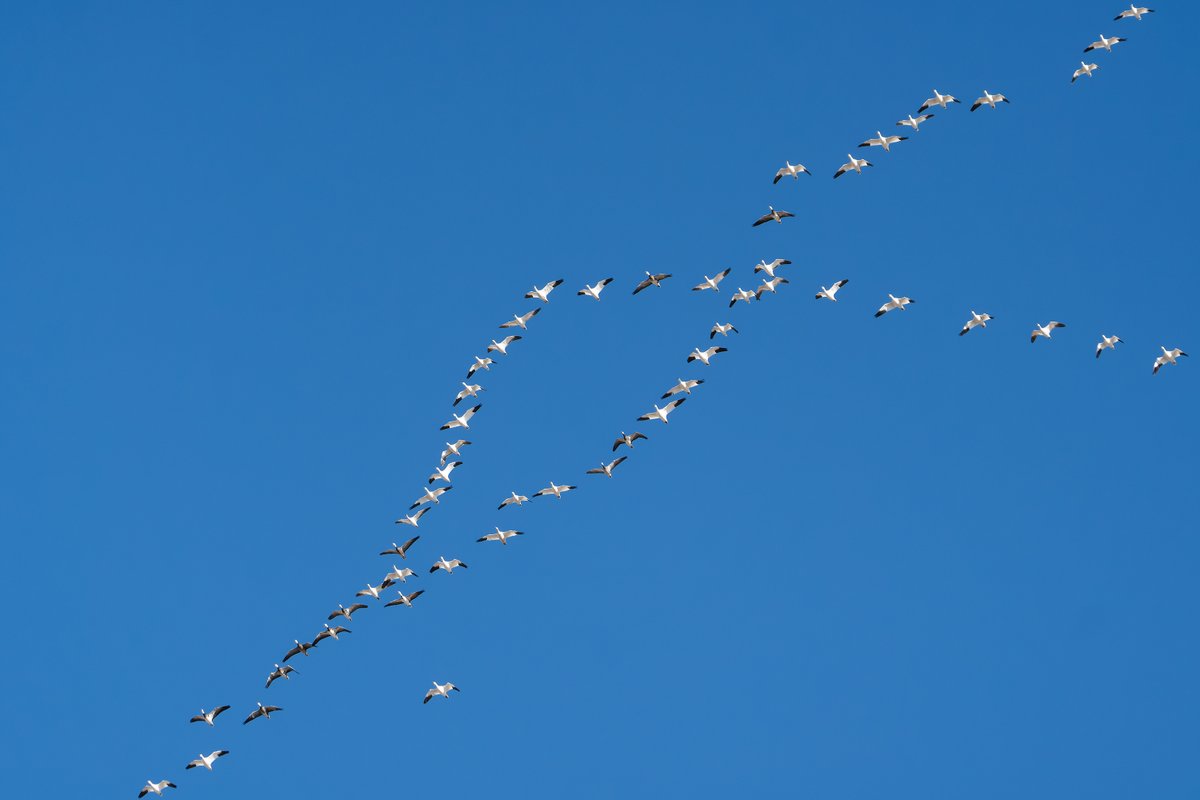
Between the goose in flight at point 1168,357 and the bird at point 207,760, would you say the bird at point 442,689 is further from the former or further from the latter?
the goose in flight at point 1168,357

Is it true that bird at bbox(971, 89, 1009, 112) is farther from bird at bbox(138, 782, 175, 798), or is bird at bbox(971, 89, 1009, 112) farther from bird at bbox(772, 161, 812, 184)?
bird at bbox(138, 782, 175, 798)

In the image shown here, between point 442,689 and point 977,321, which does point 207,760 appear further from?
point 977,321

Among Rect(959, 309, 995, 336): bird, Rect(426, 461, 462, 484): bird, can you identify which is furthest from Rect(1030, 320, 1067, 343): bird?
Rect(426, 461, 462, 484): bird

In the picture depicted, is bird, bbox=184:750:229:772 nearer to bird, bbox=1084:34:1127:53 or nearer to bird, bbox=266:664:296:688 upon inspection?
bird, bbox=266:664:296:688

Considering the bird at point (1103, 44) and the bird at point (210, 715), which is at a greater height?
the bird at point (1103, 44)

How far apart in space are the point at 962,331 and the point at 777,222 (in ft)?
41.3

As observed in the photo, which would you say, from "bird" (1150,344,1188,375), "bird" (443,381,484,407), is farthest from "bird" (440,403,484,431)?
"bird" (1150,344,1188,375)

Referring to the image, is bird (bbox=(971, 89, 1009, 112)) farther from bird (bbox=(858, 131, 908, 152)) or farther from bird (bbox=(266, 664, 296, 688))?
bird (bbox=(266, 664, 296, 688))

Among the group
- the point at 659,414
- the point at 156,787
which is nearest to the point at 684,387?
the point at 659,414

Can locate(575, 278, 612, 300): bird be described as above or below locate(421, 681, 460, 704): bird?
above

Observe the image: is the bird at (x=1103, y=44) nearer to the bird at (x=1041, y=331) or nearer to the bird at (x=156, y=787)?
the bird at (x=1041, y=331)

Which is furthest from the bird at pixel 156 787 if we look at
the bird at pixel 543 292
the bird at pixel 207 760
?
the bird at pixel 543 292

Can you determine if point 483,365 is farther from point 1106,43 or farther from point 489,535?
point 1106,43

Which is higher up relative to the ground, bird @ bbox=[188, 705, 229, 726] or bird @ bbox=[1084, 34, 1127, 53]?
bird @ bbox=[1084, 34, 1127, 53]
